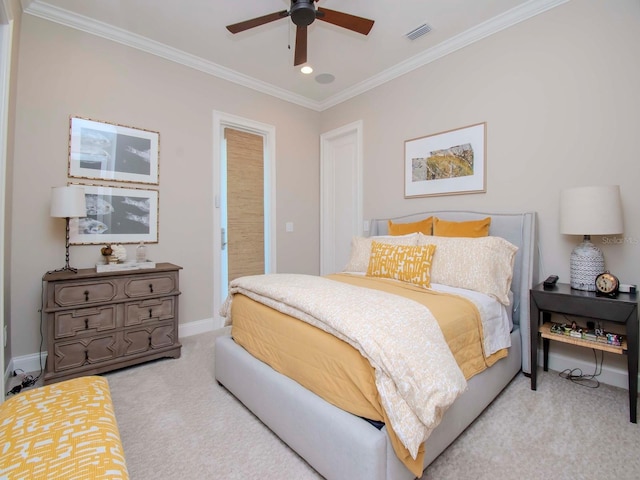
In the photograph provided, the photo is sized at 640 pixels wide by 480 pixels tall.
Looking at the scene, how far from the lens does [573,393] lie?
6.79ft

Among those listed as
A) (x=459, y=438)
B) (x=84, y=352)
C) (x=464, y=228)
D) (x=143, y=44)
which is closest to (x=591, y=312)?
(x=464, y=228)

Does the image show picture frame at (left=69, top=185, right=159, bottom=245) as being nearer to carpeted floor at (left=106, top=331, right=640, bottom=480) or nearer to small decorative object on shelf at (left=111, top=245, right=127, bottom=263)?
small decorative object on shelf at (left=111, top=245, right=127, bottom=263)

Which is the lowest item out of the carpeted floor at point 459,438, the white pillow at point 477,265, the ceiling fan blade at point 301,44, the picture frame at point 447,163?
the carpeted floor at point 459,438

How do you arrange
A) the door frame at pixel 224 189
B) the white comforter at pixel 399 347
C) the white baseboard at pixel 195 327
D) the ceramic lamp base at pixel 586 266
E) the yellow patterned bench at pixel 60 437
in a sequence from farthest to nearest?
the door frame at pixel 224 189
the white baseboard at pixel 195 327
the ceramic lamp base at pixel 586 266
the white comforter at pixel 399 347
the yellow patterned bench at pixel 60 437

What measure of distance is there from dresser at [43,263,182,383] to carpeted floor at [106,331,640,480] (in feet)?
1.04

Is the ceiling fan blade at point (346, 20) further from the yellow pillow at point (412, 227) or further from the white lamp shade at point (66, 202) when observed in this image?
the white lamp shade at point (66, 202)

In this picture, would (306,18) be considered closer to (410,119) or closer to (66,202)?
(410,119)

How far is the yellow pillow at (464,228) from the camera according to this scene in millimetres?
2527

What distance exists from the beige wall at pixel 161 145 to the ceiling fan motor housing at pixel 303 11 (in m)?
1.72

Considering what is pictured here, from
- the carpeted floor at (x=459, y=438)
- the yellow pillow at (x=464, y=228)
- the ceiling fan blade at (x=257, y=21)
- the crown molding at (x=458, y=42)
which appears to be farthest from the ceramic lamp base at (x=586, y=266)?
the ceiling fan blade at (x=257, y=21)

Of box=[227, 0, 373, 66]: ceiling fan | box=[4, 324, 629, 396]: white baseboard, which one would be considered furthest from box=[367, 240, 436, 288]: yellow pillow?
box=[227, 0, 373, 66]: ceiling fan

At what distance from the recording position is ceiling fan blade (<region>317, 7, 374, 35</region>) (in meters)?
2.07


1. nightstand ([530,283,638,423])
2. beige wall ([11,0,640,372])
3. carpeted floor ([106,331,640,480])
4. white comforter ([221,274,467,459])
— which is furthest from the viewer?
beige wall ([11,0,640,372])

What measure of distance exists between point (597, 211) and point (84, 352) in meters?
3.73
